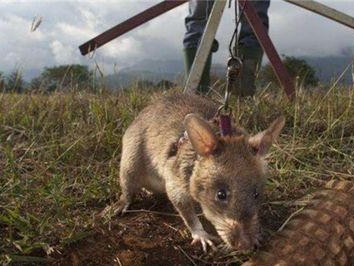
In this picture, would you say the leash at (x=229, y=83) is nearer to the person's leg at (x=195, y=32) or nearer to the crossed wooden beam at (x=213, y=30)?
the crossed wooden beam at (x=213, y=30)

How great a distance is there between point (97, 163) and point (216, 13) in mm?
1480

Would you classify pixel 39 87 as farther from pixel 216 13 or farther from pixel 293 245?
pixel 293 245

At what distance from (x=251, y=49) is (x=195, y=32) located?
1.98 ft

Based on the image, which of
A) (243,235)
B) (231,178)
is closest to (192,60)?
(231,178)

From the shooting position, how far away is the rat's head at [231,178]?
255 cm

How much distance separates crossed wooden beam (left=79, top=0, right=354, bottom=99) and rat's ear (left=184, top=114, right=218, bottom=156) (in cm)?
127

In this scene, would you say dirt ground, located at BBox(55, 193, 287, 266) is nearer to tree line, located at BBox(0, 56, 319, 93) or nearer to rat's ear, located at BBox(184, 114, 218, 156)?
rat's ear, located at BBox(184, 114, 218, 156)

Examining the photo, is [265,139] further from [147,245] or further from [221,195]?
[147,245]

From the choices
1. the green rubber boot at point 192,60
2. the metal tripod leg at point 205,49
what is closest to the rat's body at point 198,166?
the metal tripod leg at point 205,49

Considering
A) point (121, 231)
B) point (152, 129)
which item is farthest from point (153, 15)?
point (121, 231)

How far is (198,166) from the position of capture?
290 centimetres

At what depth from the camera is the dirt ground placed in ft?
9.52

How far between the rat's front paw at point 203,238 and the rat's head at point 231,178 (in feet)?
0.69

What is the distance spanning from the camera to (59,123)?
489cm
